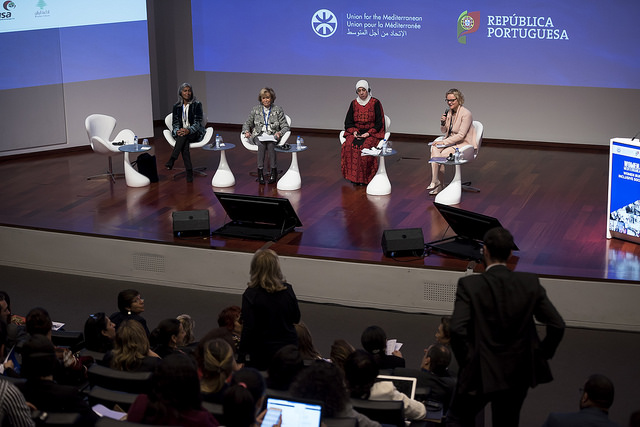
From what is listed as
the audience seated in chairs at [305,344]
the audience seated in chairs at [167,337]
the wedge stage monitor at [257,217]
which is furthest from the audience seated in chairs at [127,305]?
the wedge stage monitor at [257,217]

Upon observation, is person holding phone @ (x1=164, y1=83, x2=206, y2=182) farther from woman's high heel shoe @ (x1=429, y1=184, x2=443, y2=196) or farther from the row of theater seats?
the row of theater seats

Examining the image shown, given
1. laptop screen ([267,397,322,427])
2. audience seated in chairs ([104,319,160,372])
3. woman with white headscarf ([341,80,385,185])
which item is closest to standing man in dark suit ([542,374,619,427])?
laptop screen ([267,397,322,427])

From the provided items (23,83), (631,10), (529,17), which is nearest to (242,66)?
(23,83)

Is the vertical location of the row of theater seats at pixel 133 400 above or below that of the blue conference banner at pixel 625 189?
below

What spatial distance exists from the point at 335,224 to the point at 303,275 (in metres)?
1.06

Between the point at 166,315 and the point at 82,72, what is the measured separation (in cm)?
565

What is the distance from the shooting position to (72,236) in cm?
761

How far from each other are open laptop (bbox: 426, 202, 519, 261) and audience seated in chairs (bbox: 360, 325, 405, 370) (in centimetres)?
210

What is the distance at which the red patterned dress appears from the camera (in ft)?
30.5

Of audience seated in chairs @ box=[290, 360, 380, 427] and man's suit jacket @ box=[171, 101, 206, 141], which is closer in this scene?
audience seated in chairs @ box=[290, 360, 380, 427]

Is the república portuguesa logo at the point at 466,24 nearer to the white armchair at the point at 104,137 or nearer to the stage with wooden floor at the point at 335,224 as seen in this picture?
the stage with wooden floor at the point at 335,224

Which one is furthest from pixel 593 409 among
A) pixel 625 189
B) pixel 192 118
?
pixel 192 118

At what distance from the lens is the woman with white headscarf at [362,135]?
927cm

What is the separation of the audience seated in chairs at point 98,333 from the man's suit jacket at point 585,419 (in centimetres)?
252
